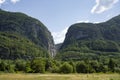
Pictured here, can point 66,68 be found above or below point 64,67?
below

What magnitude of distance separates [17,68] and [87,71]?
47.5 meters

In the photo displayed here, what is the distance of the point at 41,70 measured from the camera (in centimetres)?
13900

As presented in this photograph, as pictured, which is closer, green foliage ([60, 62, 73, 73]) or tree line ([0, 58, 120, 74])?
green foliage ([60, 62, 73, 73])

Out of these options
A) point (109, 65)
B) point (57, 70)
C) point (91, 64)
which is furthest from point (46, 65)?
point (109, 65)

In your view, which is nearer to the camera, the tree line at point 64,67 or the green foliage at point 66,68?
the green foliage at point 66,68

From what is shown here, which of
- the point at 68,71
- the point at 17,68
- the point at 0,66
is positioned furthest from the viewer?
the point at 17,68

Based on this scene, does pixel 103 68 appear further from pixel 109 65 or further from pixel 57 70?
pixel 57 70

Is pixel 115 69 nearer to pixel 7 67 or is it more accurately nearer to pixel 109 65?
pixel 109 65

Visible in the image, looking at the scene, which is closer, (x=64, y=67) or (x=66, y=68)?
(x=66, y=68)

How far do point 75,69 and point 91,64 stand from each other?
11414 mm

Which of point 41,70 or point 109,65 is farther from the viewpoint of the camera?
point 109,65

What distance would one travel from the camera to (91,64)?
151750 millimetres

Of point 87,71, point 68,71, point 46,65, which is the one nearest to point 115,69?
point 87,71

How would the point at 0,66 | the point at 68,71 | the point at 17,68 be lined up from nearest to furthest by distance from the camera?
1. the point at 68,71
2. the point at 0,66
3. the point at 17,68
